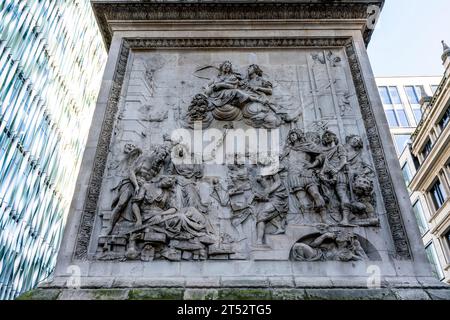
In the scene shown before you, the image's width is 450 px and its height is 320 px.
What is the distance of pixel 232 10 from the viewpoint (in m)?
11.1

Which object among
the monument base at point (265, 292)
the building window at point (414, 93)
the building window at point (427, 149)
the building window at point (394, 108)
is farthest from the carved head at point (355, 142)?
the building window at point (414, 93)

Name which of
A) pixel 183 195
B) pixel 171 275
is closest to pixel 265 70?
pixel 183 195

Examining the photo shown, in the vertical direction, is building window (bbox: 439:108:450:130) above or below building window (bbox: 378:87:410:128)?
below

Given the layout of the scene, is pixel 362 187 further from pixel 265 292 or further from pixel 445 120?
pixel 445 120

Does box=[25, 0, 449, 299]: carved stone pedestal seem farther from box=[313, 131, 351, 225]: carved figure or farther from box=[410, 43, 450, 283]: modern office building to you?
box=[410, 43, 450, 283]: modern office building

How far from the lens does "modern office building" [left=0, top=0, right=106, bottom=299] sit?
22.5m

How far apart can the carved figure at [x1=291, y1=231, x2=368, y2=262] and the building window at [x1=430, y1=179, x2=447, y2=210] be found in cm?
2398

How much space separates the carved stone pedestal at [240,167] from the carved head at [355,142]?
0.15 ft

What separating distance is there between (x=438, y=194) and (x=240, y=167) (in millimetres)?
25589

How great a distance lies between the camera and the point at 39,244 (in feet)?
88.9

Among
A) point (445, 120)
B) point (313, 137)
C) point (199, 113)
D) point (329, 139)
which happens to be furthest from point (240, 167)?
point (445, 120)

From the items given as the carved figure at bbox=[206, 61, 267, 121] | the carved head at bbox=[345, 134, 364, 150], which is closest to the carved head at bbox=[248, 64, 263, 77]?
the carved figure at bbox=[206, 61, 267, 121]

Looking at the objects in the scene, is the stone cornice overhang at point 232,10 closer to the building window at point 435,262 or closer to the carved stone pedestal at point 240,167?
the carved stone pedestal at point 240,167
